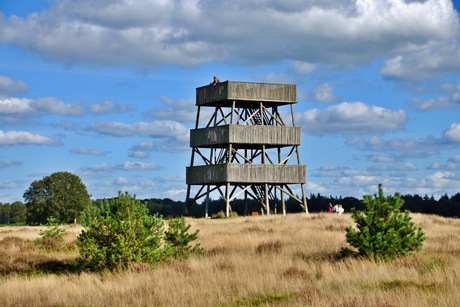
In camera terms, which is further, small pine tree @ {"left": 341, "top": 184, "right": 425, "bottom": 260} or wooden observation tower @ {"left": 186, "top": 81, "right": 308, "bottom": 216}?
wooden observation tower @ {"left": 186, "top": 81, "right": 308, "bottom": 216}

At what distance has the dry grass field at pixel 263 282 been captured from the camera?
50.3 feet

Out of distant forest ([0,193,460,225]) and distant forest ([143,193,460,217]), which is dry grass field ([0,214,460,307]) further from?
distant forest ([143,193,460,217])

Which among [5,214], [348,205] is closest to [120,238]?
[348,205]

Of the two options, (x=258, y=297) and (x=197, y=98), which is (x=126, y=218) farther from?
(x=197, y=98)

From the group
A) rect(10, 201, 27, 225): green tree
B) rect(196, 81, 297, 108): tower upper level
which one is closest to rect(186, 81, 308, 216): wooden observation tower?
rect(196, 81, 297, 108): tower upper level

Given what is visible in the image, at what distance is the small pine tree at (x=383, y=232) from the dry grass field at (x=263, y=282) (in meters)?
0.61

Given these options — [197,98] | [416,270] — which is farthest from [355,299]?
[197,98]

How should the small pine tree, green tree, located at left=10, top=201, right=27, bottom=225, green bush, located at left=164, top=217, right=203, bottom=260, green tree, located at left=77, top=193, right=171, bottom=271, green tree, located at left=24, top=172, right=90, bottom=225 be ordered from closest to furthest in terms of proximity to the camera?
the small pine tree → green tree, located at left=77, top=193, right=171, bottom=271 → green bush, located at left=164, top=217, right=203, bottom=260 → green tree, located at left=24, top=172, right=90, bottom=225 → green tree, located at left=10, top=201, right=27, bottom=225

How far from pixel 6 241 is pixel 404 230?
18246 millimetres

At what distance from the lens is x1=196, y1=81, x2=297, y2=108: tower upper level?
2172 inches

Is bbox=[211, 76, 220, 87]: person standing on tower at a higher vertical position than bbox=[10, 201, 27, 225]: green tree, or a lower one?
higher

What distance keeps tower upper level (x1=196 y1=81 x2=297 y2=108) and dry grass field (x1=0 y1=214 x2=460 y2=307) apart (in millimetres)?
30251

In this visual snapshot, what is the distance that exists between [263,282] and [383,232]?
564 cm

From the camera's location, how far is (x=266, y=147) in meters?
59.2
